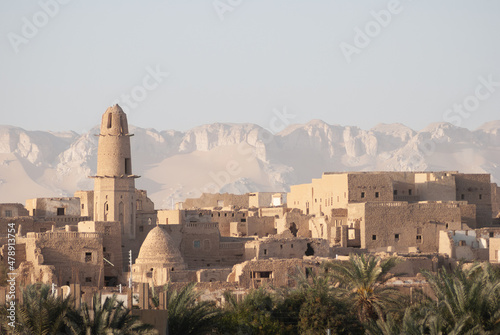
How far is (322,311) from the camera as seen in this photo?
3466 centimetres

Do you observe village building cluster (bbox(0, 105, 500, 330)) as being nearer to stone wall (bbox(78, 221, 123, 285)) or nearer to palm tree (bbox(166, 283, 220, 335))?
stone wall (bbox(78, 221, 123, 285))

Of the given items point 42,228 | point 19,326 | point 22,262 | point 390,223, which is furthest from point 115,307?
point 390,223

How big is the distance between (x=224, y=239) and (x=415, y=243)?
9176mm

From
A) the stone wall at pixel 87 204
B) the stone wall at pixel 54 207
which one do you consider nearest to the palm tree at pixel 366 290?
the stone wall at pixel 54 207

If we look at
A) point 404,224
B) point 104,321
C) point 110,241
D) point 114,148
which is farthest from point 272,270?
point 104,321

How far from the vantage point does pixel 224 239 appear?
5750 centimetres

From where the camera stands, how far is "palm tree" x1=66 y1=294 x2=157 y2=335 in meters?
28.2

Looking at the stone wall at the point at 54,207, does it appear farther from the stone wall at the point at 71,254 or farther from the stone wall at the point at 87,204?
the stone wall at the point at 71,254

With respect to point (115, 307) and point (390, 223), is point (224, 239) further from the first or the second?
point (115, 307)

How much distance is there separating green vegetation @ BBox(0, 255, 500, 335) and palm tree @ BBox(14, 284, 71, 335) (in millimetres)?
23

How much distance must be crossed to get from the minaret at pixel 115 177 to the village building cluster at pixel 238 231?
5 centimetres

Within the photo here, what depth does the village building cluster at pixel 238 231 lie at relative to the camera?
47719mm

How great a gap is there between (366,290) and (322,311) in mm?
1795

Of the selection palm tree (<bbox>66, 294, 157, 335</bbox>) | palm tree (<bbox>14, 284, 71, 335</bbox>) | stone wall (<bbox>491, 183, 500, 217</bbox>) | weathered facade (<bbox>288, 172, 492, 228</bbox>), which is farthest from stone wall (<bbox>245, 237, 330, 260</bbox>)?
stone wall (<bbox>491, 183, 500, 217</bbox>)
